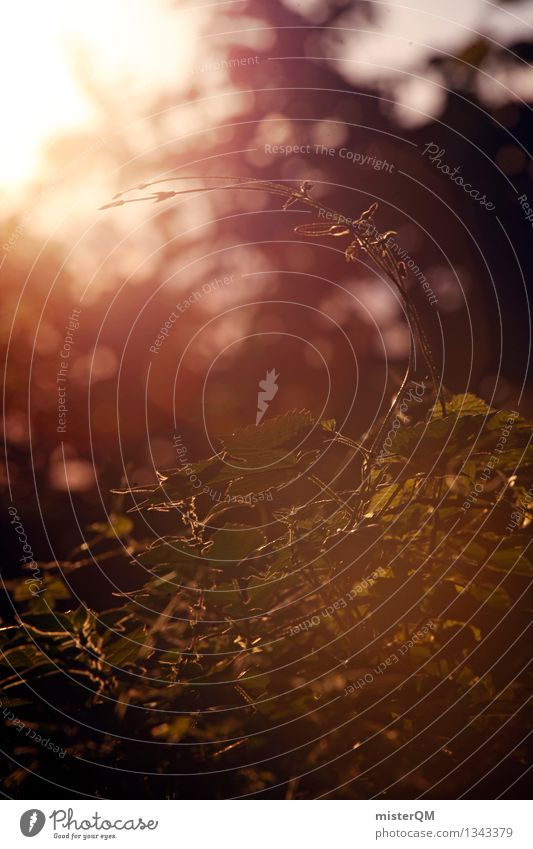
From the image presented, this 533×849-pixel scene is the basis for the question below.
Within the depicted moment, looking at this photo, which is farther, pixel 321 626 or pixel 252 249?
pixel 252 249

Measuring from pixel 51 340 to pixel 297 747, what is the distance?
2.20 ft

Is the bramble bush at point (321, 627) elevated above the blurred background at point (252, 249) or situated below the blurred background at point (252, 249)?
below

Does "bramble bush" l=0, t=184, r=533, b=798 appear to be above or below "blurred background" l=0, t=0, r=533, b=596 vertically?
below

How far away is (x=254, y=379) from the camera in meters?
0.99

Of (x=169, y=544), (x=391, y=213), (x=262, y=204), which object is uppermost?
(x=262, y=204)

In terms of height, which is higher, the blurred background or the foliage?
the blurred background

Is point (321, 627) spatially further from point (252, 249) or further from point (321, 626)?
point (252, 249)

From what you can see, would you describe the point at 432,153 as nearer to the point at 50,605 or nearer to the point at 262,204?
the point at 262,204

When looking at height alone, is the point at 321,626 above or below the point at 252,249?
below

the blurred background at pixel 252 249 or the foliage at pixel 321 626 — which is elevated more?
the blurred background at pixel 252 249

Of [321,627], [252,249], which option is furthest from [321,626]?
[252,249]

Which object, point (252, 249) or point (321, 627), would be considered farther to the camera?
point (252, 249)

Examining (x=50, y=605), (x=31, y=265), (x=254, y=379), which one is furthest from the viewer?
(x=31, y=265)
